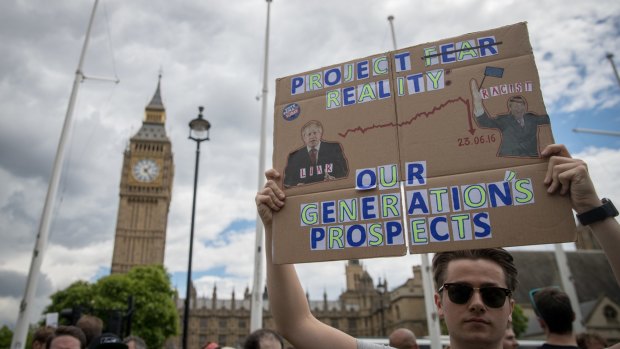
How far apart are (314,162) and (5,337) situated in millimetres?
88931

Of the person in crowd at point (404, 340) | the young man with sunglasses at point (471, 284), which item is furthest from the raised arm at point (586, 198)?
the person in crowd at point (404, 340)

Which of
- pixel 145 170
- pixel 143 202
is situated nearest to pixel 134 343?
pixel 143 202

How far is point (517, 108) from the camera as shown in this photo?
7.56 feet

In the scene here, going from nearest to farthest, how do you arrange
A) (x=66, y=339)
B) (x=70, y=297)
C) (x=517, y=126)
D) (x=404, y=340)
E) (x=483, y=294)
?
(x=483, y=294)
(x=517, y=126)
(x=66, y=339)
(x=404, y=340)
(x=70, y=297)

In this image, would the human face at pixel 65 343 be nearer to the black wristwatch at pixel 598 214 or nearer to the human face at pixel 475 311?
the human face at pixel 475 311

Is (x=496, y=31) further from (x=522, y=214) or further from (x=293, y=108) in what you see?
(x=293, y=108)

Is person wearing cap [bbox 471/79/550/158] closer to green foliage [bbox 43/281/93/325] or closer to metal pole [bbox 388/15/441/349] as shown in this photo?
metal pole [bbox 388/15/441/349]

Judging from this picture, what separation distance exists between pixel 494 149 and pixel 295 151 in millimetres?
1096

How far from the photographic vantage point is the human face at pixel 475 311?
1.99 m

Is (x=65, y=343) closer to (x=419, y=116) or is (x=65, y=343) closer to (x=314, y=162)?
(x=314, y=162)

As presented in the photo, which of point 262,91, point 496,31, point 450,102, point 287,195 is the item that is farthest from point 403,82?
point 262,91

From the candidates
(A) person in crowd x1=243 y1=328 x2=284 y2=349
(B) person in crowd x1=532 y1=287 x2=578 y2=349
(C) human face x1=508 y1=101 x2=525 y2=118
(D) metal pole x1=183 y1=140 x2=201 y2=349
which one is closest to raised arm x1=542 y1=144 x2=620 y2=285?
(C) human face x1=508 y1=101 x2=525 y2=118

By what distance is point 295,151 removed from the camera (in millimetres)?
2629

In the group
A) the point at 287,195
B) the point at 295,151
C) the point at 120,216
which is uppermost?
the point at 120,216
